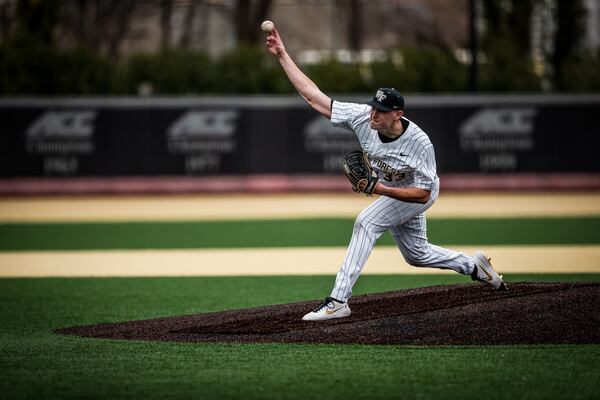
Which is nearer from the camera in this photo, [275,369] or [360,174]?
[275,369]

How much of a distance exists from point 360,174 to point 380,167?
0.52m

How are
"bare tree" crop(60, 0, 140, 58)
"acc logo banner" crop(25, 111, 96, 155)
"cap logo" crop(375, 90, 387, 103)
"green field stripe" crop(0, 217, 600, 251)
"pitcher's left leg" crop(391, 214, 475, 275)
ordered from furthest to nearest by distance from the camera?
"bare tree" crop(60, 0, 140, 58), "acc logo banner" crop(25, 111, 96, 155), "green field stripe" crop(0, 217, 600, 251), "pitcher's left leg" crop(391, 214, 475, 275), "cap logo" crop(375, 90, 387, 103)

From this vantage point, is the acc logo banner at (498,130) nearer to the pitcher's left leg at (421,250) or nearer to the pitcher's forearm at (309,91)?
the pitcher's left leg at (421,250)

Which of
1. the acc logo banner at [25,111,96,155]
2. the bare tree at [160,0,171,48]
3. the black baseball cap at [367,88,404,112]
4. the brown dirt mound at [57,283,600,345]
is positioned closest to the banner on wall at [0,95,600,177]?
the acc logo banner at [25,111,96,155]

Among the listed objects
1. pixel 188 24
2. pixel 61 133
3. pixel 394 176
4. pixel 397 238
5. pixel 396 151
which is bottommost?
pixel 397 238

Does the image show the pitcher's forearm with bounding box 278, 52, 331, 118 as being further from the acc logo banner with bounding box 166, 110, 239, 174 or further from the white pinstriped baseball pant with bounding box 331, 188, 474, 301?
the acc logo banner with bounding box 166, 110, 239, 174

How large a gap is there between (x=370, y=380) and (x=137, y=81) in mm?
20339

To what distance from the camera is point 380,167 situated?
27.8ft

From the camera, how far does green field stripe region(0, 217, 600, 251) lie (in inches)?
600

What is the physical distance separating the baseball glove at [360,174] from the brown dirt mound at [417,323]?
1078mm

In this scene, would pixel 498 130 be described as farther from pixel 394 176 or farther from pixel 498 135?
pixel 394 176

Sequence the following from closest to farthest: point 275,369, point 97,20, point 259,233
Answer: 1. point 275,369
2. point 259,233
3. point 97,20

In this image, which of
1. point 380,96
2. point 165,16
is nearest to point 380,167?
point 380,96

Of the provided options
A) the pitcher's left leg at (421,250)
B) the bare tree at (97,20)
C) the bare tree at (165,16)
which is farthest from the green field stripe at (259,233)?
the bare tree at (165,16)
